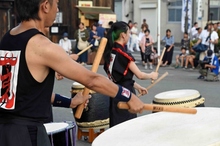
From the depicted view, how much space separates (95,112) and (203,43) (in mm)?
8362

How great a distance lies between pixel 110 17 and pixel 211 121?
15.0 meters

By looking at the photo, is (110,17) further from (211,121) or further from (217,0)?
(211,121)

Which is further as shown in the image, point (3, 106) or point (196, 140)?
point (196, 140)

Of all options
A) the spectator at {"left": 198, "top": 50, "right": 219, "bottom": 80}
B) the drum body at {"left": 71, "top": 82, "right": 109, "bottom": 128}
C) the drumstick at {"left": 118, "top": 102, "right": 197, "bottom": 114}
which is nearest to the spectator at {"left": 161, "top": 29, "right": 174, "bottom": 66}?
the spectator at {"left": 198, "top": 50, "right": 219, "bottom": 80}

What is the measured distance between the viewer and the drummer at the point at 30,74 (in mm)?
2145

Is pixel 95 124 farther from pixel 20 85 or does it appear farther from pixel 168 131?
pixel 20 85

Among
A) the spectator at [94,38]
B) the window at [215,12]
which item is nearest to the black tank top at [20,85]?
the spectator at [94,38]

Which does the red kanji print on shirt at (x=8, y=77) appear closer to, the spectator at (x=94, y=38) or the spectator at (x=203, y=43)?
the spectator at (x=203, y=43)

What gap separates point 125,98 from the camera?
2.35 metres

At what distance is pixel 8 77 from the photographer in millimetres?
2197

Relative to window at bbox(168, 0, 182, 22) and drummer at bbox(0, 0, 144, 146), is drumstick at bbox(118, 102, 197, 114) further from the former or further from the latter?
window at bbox(168, 0, 182, 22)

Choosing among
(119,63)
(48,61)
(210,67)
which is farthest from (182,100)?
(210,67)

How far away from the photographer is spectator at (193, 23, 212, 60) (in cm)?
1241

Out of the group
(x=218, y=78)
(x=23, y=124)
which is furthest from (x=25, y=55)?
(x=218, y=78)
